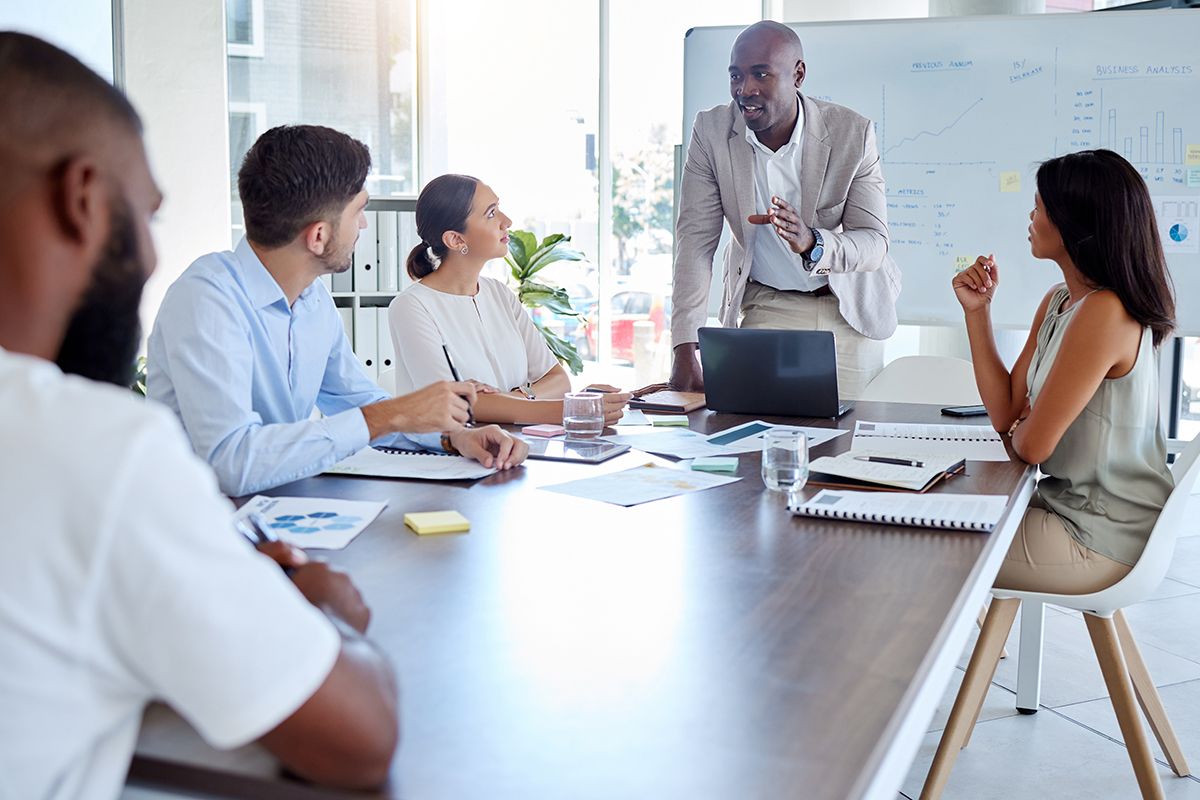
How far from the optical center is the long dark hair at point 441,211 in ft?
9.78

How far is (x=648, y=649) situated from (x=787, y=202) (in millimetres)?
2367

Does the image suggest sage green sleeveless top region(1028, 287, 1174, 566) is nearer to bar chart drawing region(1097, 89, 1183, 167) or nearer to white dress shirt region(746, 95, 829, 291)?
white dress shirt region(746, 95, 829, 291)

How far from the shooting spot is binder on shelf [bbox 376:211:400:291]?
194 inches

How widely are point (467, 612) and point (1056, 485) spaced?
1578 millimetres

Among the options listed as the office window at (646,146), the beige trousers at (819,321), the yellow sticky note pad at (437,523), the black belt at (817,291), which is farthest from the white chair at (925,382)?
the office window at (646,146)

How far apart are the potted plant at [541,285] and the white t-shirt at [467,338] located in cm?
256

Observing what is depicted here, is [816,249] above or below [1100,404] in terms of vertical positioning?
above

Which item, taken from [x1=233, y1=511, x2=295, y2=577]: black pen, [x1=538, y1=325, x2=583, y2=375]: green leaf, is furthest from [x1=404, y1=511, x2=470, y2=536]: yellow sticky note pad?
[x1=538, y1=325, x2=583, y2=375]: green leaf

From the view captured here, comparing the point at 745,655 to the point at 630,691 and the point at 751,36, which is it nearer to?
the point at 630,691

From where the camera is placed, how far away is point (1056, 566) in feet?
7.33

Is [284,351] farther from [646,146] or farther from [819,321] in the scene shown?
[646,146]

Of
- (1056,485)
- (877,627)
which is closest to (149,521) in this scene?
(877,627)

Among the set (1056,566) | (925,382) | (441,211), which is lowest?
(1056,566)

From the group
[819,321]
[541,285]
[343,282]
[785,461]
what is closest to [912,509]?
[785,461]
